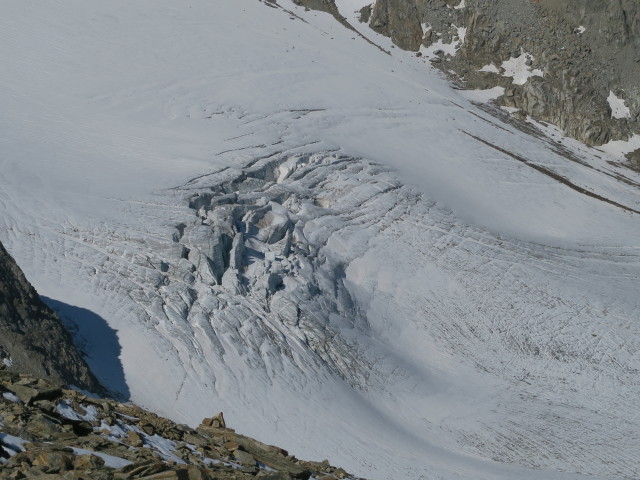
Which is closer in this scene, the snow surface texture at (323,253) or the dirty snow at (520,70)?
the snow surface texture at (323,253)

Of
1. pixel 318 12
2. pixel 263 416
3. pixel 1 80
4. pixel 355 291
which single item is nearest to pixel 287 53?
pixel 318 12

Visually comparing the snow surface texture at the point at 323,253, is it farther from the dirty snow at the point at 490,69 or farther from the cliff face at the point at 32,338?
the dirty snow at the point at 490,69

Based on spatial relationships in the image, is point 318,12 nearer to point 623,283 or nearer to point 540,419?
point 623,283

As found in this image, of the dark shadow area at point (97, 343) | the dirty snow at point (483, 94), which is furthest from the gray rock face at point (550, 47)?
the dark shadow area at point (97, 343)

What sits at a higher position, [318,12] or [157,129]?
[318,12]

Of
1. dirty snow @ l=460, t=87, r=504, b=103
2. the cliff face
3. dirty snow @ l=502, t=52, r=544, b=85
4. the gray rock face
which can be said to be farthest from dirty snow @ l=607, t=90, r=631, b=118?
the cliff face
